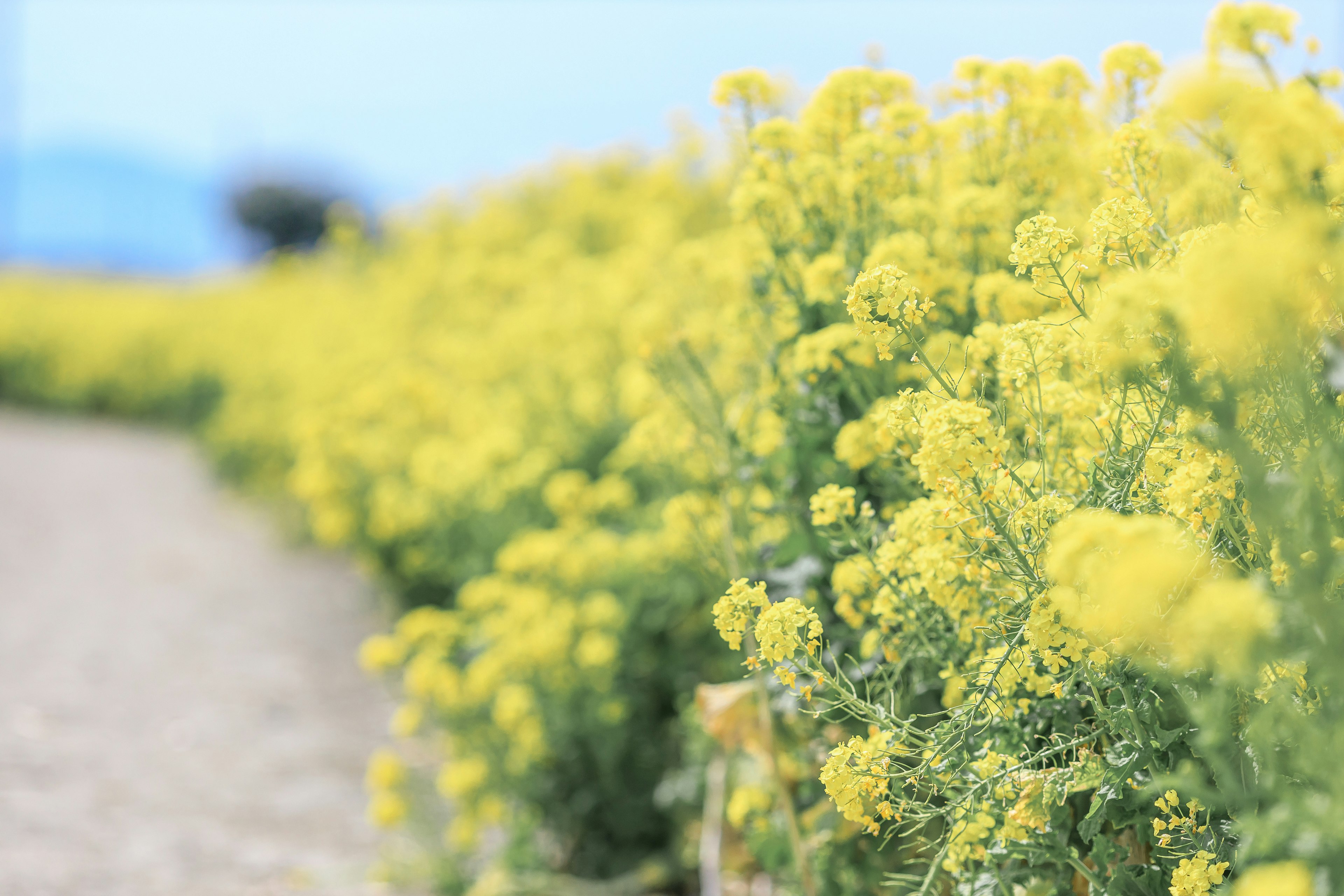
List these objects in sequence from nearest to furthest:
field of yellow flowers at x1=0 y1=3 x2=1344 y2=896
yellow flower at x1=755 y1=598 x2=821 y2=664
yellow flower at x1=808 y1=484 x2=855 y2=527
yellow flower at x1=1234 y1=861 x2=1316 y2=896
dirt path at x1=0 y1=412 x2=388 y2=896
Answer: yellow flower at x1=1234 y1=861 x2=1316 y2=896 < field of yellow flowers at x1=0 y1=3 x2=1344 y2=896 < yellow flower at x1=755 y1=598 x2=821 y2=664 < yellow flower at x1=808 y1=484 x2=855 y2=527 < dirt path at x1=0 y1=412 x2=388 y2=896

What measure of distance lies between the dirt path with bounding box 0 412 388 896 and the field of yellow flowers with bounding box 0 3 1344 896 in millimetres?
401

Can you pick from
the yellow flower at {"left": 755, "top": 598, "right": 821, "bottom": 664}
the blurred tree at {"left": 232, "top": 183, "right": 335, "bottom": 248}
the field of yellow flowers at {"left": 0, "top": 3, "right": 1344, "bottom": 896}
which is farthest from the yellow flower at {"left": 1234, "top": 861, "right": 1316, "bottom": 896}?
the blurred tree at {"left": 232, "top": 183, "right": 335, "bottom": 248}

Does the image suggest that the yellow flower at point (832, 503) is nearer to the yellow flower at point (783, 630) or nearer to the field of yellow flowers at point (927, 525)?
the field of yellow flowers at point (927, 525)

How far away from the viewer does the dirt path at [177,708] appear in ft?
10.7

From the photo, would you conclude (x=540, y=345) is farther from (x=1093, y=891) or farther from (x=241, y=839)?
(x=1093, y=891)

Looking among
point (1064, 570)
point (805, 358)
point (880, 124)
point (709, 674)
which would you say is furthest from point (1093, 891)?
point (709, 674)

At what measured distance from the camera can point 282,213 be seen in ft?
103

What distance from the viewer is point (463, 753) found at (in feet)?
10.4

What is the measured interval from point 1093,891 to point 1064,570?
26.3 inches

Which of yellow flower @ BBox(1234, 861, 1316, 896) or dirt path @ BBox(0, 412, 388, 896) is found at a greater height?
dirt path @ BBox(0, 412, 388, 896)

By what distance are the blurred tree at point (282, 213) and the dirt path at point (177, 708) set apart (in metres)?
25.2

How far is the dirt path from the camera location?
3.25 meters

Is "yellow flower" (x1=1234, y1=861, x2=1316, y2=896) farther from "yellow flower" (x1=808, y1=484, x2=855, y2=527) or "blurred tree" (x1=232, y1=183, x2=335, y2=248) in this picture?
"blurred tree" (x1=232, y1=183, x2=335, y2=248)

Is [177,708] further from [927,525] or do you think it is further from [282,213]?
[282,213]
